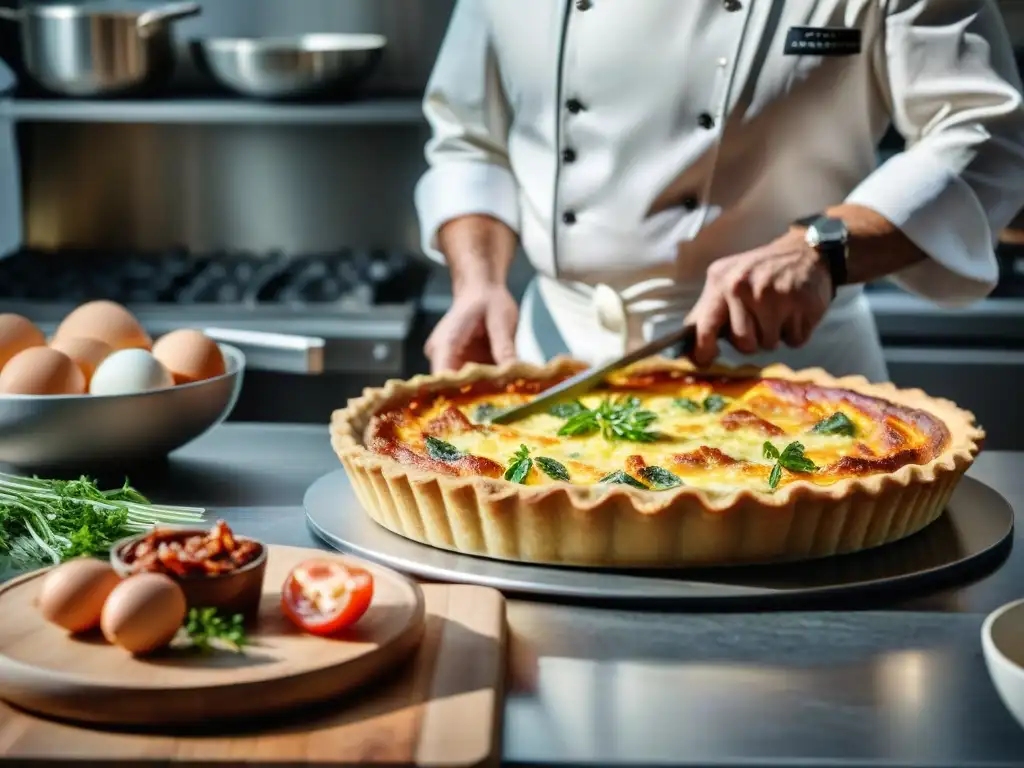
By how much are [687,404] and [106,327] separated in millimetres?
774

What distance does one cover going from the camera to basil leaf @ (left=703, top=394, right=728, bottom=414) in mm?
1884

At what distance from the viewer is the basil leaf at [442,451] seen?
161 centimetres

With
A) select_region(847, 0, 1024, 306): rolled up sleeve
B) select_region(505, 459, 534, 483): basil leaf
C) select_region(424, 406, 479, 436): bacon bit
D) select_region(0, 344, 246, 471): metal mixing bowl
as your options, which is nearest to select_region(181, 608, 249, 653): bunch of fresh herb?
select_region(505, 459, 534, 483): basil leaf

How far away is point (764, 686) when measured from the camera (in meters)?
1.14

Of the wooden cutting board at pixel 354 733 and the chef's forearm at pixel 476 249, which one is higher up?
the wooden cutting board at pixel 354 733

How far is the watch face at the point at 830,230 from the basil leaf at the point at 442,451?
Answer: 2.17 ft

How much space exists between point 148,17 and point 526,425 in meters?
2.04

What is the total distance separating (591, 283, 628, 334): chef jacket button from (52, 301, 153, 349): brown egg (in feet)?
2.22

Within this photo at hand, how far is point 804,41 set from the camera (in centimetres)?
212

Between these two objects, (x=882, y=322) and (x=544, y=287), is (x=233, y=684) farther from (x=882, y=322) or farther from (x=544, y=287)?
(x=882, y=322)

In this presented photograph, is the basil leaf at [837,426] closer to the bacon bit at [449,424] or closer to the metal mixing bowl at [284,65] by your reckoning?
the bacon bit at [449,424]

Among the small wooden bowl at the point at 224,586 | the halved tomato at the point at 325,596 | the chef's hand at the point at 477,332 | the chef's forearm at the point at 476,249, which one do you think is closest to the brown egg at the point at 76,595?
the small wooden bowl at the point at 224,586

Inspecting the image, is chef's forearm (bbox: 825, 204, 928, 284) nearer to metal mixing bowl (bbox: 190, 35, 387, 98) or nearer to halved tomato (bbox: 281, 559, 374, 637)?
halved tomato (bbox: 281, 559, 374, 637)

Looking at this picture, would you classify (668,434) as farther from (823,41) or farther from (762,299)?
(823,41)
